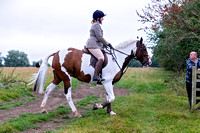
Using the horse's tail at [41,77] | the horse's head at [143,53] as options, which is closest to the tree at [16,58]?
the horse's tail at [41,77]

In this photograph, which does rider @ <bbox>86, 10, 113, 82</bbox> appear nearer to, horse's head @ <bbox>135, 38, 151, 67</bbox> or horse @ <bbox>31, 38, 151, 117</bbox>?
horse @ <bbox>31, 38, 151, 117</bbox>

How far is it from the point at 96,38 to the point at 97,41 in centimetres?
10

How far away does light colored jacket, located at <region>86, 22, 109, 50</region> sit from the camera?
648cm

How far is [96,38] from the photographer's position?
665 cm

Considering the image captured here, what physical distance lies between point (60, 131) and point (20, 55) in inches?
2440

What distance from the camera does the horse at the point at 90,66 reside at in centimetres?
651

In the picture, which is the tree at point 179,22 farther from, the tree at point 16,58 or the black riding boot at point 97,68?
the tree at point 16,58

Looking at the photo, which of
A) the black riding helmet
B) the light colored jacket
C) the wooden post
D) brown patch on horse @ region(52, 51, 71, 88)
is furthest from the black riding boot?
the wooden post

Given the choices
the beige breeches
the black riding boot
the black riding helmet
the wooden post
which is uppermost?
the black riding helmet

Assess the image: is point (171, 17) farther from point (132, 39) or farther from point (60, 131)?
point (60, 131)

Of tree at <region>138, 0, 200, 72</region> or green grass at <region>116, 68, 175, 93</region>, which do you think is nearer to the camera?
tree at <region>138, 0, 200, 72</region>

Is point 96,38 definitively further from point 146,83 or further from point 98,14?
point 146,83

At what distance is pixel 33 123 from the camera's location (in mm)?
5715

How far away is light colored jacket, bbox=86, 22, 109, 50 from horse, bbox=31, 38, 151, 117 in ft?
1.17
